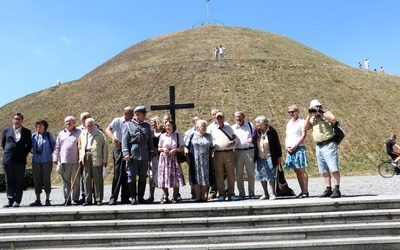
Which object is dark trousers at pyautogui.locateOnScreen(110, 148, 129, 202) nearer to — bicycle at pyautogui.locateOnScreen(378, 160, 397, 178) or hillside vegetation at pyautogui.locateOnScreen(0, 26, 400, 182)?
bicycle at pyautogui.locateOnScreen(378, 160, 397, 178)

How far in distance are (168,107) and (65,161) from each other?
4737 mm

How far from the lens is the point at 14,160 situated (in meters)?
9.15

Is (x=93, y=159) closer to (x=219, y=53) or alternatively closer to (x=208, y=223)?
(x=208, y=223)

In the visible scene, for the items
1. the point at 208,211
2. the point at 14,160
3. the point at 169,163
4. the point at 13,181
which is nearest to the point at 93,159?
the point at 169,163

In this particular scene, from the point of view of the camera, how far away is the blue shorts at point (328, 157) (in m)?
7.55

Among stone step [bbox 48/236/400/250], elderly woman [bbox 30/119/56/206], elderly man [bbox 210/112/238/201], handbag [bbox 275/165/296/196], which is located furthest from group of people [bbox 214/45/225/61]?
stone step [bbox 48/236/400/250]

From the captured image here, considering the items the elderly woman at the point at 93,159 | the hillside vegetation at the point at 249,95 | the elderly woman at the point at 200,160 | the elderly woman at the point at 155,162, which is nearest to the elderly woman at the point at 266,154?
the elderly woman at the point at 200,160

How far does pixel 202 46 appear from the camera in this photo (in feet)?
Answer: 163

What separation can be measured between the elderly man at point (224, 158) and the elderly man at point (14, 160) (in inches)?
186

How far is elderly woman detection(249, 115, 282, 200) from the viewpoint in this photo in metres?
A: 8.31

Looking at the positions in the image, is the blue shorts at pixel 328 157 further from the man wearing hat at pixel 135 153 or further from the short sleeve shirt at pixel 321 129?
the man wearing hat at pixel 135 153

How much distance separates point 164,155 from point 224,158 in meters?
1.38

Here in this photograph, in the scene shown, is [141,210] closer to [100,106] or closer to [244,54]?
[100,106]

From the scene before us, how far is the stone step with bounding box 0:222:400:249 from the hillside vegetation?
54.7 feet
